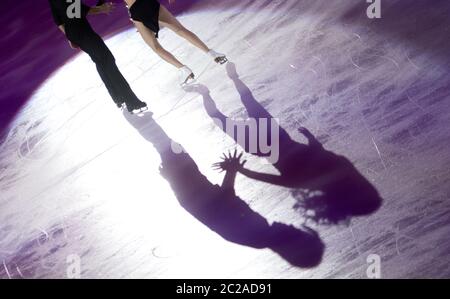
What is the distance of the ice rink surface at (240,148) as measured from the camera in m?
2.39

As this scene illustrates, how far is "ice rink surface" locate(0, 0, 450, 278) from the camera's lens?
2395mm

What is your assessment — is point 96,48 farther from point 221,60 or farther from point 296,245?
point 296,245

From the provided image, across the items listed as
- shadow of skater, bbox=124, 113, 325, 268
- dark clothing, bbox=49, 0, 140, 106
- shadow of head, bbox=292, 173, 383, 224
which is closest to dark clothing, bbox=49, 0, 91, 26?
dark clothing, bbox=49, 0, 140, 106

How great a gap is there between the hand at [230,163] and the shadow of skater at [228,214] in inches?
0.4

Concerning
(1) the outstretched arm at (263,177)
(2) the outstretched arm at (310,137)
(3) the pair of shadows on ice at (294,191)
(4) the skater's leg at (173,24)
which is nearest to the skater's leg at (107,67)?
(4) the skater's leg at (173,24)

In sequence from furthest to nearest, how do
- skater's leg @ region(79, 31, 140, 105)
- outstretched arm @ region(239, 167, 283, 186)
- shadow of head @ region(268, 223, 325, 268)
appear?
skater's leg @ region(79, 31, 140, 105) → outstretched arm @ region(239, 167, 283, 186) → shadow of head @ region(268, 223, 325, 268)

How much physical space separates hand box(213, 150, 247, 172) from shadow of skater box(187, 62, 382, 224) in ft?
0.17

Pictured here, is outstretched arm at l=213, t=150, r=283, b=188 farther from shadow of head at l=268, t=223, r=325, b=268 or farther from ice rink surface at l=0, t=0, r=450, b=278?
shadow of head at l=268, t=223, r=325, b=268

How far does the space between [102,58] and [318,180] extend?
1.90 m

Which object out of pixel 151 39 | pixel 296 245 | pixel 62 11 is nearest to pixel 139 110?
pixel 151 39

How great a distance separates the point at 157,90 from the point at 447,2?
102 inches
